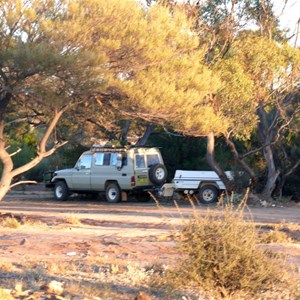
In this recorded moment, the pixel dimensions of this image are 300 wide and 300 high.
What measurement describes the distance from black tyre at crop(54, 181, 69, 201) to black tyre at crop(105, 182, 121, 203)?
2322 millimetres

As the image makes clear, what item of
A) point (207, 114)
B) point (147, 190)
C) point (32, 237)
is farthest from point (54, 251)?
point (147, 190)

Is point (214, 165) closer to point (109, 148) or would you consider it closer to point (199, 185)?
point (199, 185)

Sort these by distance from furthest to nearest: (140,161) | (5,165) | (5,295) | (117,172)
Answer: (117,172)
(140,161)
(5,165)
(5,295)

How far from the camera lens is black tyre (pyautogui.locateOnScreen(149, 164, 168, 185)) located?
3112 cm

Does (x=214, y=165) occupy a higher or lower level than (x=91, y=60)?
lower

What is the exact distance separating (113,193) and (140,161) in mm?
1935

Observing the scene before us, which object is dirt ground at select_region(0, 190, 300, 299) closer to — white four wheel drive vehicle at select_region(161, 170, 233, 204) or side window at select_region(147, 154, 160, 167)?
white four wheel drive vehicle at select_region(161, 170, 233, 204)

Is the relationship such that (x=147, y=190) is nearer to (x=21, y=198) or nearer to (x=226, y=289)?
(x=21, y=198)

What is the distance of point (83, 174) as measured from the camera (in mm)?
32812

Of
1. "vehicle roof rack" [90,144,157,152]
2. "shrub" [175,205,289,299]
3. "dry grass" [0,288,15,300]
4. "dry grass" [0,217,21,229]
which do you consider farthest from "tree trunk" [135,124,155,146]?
"dry grass" [0,288,15,300]

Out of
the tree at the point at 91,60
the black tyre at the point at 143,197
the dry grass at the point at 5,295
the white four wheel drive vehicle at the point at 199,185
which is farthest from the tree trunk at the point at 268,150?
the dry grass at the point at 5,295

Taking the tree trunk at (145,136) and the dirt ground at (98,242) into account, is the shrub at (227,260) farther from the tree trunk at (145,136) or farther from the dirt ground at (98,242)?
the tree trunk at (145,136)

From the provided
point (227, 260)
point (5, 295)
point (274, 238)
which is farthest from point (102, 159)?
point (5, 295)

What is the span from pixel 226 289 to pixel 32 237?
9.63 metres
